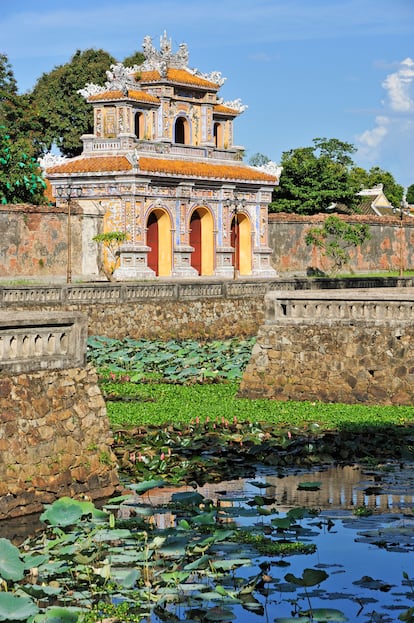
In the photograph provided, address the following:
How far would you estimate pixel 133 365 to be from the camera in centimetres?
2677

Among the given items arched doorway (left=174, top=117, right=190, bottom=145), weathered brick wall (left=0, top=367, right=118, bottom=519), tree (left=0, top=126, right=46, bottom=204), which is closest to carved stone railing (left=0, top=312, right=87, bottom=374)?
weathered brick wall (left=0, top=367, right=118, bottom=519)

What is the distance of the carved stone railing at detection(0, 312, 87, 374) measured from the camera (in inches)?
493

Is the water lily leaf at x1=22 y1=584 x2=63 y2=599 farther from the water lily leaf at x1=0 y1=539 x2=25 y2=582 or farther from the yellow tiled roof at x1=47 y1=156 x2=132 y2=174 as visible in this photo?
the yellow tiled roof at x1=47 y1=156 x2=132 y2=174

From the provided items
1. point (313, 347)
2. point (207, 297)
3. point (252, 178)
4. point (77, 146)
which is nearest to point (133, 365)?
point (313, 347)

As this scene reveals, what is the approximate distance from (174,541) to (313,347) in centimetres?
974

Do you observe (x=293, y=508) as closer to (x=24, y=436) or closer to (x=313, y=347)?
(x=24, y=436)

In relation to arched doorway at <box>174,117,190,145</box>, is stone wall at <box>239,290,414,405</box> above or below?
below

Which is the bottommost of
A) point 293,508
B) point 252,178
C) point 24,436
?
point 293,508

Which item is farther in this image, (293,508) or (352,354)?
(352,354)


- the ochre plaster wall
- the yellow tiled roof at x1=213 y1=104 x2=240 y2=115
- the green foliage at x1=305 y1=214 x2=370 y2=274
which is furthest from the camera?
the green foliage at x1=305 y1=214 x2=370 y2=274

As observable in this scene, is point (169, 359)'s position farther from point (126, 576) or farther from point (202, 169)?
point (202, 169)

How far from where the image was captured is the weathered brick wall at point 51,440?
1227cm

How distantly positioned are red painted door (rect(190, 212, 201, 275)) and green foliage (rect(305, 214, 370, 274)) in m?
7.29

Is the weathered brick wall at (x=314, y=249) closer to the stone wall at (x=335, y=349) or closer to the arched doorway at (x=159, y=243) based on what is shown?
the arched doorway at (x=159, y=243)
